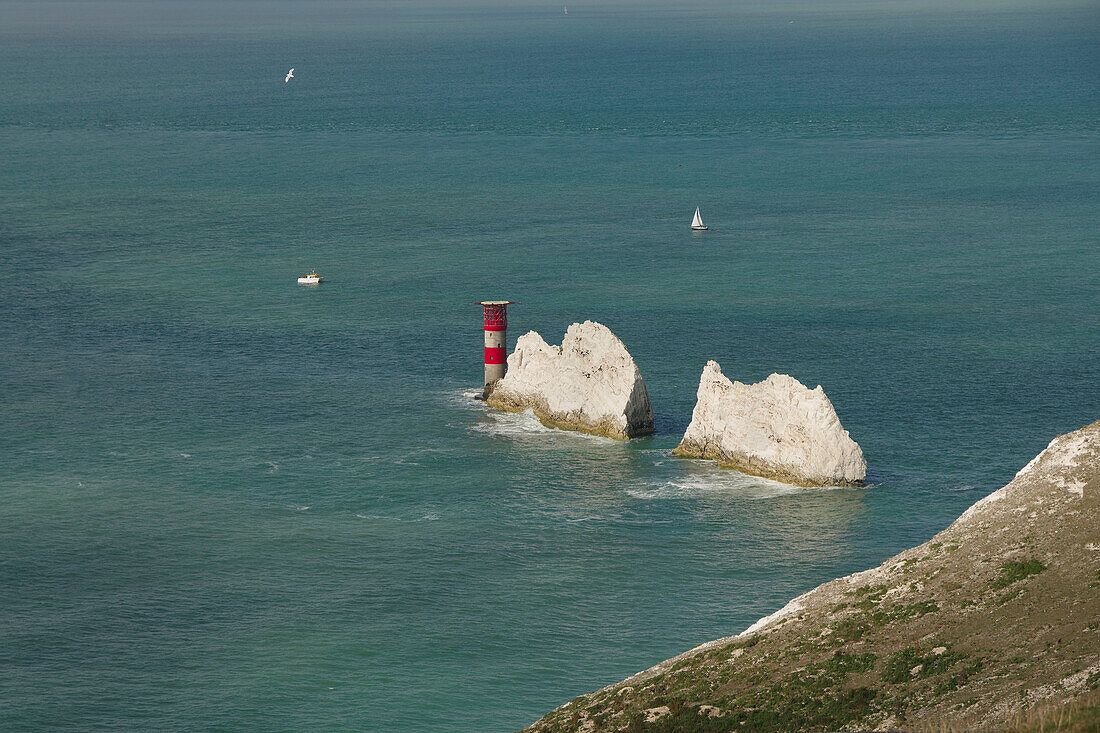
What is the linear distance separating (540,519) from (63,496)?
2793 centimetres

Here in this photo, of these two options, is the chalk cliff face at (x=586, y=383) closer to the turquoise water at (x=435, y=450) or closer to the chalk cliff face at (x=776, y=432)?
the turquoise water at (x=435, y=450)

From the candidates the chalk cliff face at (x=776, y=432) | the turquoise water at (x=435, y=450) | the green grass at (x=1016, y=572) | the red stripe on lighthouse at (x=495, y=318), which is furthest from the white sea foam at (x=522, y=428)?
the green grass at (x=1016, y=572)

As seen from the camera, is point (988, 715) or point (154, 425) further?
point (154, 425)

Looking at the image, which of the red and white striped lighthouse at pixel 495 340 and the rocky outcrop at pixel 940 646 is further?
the red and white striped lighthouse at pixel 495 340

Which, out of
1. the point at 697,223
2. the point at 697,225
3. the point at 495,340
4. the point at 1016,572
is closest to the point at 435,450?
the point at 495,340

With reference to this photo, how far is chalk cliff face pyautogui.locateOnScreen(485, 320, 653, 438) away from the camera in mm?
97500

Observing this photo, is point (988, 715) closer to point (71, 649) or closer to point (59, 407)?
point (71, 649)

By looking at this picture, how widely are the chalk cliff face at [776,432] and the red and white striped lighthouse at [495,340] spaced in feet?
58.0

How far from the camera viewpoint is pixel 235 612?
2849 inches

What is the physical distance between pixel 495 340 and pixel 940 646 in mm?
58975

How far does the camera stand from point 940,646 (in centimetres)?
4997

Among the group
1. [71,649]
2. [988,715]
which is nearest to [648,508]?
[71,649]

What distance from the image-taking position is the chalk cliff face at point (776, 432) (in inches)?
3438

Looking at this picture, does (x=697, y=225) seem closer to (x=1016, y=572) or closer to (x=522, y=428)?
(x=522, y=428)
